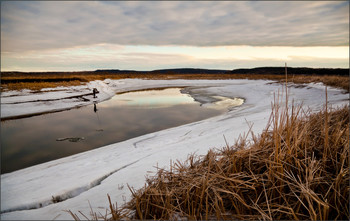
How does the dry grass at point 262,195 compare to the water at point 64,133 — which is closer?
the dry grass at point 262,195

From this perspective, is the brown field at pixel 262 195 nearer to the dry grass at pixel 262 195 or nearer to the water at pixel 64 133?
the dry grass at pixel 262 195

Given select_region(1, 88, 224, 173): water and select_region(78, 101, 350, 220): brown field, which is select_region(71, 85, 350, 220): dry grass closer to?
select_region(78, 101, 350, 220): brown field

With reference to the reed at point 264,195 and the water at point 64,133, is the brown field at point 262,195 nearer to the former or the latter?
the reed at point 264,195

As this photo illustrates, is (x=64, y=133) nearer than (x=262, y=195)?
No

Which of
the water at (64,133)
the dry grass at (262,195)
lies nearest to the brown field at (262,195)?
the dry grass at (262,195)

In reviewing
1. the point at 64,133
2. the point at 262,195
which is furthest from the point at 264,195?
the point at 64,133

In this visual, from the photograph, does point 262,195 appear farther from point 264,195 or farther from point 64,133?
point 64,133

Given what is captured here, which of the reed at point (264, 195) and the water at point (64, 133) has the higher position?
the reed at point (264, 195)

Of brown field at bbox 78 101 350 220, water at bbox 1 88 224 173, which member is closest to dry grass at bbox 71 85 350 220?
brown field at bbox 78 101 350 220

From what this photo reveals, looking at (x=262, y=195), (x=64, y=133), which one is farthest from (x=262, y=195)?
(x=64, y=133)

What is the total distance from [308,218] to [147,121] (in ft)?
30.4

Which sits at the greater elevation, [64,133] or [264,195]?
[264,195]

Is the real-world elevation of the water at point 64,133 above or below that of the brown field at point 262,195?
below

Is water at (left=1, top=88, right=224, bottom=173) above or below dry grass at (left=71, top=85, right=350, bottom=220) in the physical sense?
below
